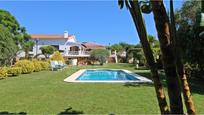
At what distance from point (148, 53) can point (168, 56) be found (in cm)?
38

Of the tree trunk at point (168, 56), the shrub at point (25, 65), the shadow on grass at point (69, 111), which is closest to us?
the tree trunk at point (168, 56)

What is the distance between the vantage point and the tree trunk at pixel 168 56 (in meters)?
1.78

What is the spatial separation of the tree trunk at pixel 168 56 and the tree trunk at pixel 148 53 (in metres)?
0.25

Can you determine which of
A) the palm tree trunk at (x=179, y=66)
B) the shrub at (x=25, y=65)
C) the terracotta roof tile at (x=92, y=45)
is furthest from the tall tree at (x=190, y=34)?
the terracotta roof tile at (x=92, y=45)

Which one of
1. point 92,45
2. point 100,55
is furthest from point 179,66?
point 92,45

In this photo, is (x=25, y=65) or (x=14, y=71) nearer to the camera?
(x=14, y=71)

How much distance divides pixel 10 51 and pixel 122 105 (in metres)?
20.7

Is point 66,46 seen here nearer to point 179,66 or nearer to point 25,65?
point 25,65

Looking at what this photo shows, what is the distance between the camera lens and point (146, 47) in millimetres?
2174

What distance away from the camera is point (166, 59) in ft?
5.90

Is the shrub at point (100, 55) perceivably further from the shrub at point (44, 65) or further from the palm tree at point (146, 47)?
the palm tree at point (146, 47)

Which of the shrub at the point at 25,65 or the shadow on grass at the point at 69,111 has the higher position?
the shrub at the point at 25,65

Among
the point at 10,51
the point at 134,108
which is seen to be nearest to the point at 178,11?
the point at 134,108

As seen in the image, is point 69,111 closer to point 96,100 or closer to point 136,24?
point 96,100
